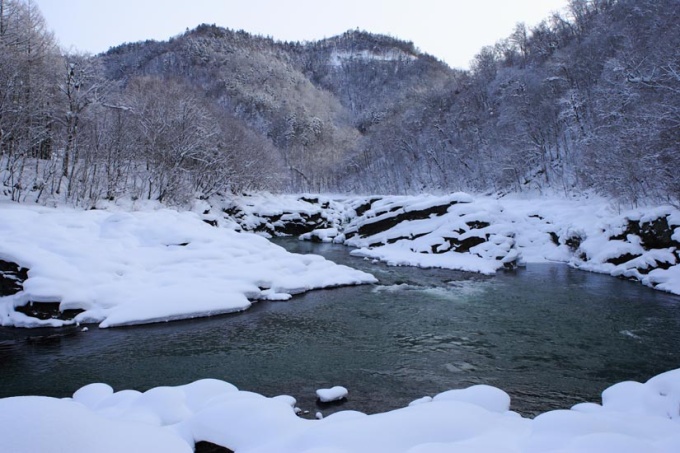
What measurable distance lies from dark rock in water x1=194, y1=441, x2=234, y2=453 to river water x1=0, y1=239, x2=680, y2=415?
3.02 meters

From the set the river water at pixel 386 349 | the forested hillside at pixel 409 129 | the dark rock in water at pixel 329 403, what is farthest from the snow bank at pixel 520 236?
the dark rock in water at pixel 329 403

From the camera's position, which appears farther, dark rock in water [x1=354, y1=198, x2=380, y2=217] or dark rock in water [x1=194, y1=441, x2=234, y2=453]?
dark rock in water [x1=354, y1=198, x2=380, y2=217]

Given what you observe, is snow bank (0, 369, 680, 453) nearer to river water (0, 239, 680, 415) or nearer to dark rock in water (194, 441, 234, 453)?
dark rock in water (194, 441, 234, 453)

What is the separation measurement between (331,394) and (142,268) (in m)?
12.8

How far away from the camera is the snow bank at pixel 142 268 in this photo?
48.6ft

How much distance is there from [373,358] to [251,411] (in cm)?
594

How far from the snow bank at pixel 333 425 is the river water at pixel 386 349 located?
214 centimetres

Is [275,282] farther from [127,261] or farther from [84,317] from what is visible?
[84,317]

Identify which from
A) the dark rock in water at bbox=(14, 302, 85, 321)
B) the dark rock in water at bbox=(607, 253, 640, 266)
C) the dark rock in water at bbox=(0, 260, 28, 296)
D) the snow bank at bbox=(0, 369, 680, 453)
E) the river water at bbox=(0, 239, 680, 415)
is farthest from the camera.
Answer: the dark rock in water at bbox=(607, 253, 640, 266)

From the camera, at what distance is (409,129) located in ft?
290

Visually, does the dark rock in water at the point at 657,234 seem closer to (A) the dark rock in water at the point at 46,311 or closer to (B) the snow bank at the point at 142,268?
(B) the snow bank at the point at 142,268

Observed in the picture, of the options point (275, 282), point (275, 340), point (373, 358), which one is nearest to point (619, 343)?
point (373, 358)

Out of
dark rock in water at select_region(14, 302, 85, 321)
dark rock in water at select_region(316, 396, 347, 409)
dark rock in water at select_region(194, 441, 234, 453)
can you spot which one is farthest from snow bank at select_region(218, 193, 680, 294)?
dark rock in water at select_region(194, 441, 234, 453)

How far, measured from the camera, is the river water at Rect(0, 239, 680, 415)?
991cm
